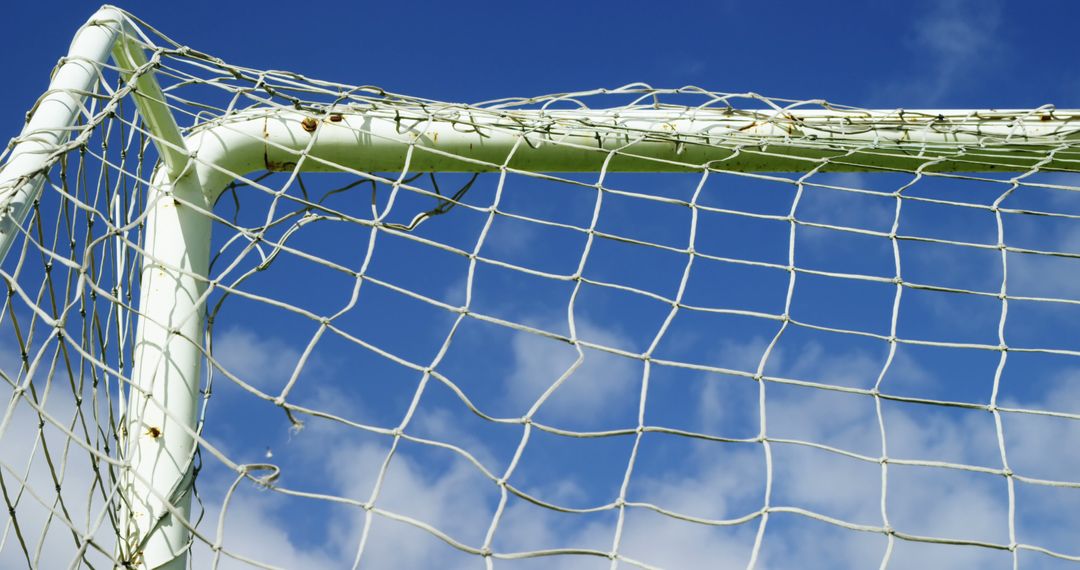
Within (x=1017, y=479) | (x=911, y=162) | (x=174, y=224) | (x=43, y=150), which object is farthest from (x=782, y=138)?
(x=43, y=150)

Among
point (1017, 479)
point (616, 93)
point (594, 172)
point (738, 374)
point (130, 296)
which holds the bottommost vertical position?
point (1017, 479)

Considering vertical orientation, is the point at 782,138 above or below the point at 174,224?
above

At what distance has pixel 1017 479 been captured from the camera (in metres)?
2.17

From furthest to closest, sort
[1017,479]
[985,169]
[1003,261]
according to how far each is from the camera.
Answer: [985,169], [1003,261], [1017,479]

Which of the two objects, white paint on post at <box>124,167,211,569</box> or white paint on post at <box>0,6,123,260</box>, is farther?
white paint on post at <box>124,167,211,569</box>

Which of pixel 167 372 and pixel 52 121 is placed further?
pixel 167 372

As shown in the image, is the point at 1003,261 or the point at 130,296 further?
the point at 1003,261

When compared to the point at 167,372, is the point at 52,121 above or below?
above

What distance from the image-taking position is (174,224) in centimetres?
225

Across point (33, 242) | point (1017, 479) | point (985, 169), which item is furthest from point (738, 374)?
point (33, 242)

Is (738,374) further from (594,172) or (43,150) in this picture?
(43,150)

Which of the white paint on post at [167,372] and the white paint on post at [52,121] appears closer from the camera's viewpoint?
the white paint on post at [52,121]

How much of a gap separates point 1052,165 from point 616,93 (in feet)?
3.56

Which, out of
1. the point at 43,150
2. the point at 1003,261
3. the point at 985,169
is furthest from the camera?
the point at 985,169
